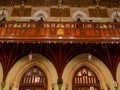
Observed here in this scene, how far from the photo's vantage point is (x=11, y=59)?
30.1 feet

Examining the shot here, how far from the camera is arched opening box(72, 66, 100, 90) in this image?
887 cm

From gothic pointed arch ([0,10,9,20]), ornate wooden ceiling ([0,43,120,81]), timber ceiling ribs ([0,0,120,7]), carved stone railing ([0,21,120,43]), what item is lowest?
ornate wooden ceiling ([0,43,120,81])

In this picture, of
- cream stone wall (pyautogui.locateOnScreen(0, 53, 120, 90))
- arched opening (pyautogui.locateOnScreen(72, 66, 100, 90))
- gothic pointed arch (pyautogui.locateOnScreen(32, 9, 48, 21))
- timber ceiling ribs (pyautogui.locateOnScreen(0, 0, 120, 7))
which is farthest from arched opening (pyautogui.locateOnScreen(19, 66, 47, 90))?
timber ceiling ribs (pyautogui.locateOnScreen(0, 0, 120, 7))

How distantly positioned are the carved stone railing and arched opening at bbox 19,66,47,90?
1.68m

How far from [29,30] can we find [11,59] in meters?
1.58

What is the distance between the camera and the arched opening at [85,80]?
29.1ft

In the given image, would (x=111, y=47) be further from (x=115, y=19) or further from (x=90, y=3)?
(x=90, y=3)

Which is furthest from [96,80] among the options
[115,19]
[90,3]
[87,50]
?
[90,3]

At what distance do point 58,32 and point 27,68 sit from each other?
7.14ft

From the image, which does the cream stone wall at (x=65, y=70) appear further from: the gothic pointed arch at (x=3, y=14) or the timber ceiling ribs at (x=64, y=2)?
the timber ceiling ribs at (x=64, y=2)

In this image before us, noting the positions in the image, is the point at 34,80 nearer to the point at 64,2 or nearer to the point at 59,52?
the point at 59,52

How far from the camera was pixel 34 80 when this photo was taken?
9.02m

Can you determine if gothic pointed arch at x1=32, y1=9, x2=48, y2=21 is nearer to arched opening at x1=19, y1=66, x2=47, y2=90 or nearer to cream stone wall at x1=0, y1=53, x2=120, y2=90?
cream stone wall at x1=0, y1=53, x2=120, y2=90

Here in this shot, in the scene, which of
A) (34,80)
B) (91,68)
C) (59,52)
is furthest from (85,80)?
(34,80)
